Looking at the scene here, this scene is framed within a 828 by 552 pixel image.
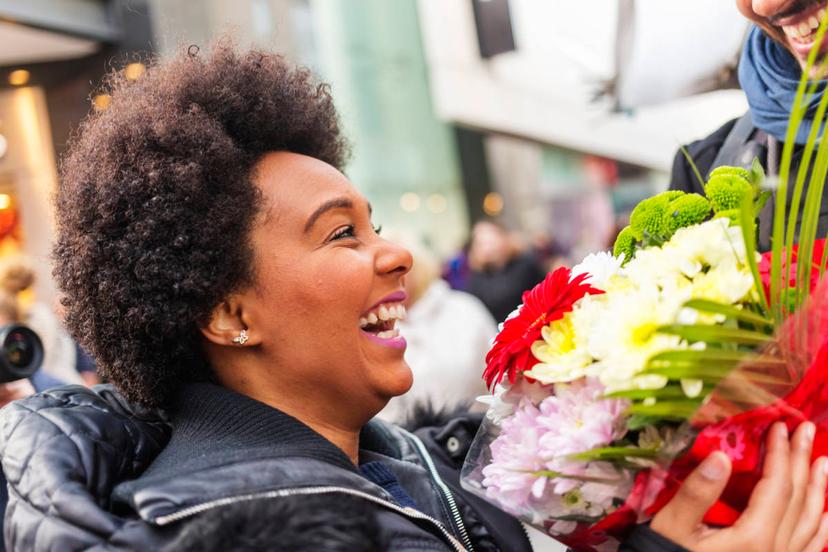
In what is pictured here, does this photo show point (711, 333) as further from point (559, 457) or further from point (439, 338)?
point (439, 338)

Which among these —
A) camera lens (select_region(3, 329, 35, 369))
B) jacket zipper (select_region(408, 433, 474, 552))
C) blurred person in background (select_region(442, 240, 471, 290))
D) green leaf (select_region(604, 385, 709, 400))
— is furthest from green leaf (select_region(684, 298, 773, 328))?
blurred person in background (select_region(442, 240, 471, 290))

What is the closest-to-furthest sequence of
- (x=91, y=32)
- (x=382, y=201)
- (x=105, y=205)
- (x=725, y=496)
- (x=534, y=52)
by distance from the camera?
(x=725, y=496), (x=105, y=205), (x=534, y=52), (x=91, y=32), (x=382, y=201)

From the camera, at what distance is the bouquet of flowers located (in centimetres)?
126

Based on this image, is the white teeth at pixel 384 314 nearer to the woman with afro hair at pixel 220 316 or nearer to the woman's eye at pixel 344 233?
the woman with afro hair at pixel 220 316

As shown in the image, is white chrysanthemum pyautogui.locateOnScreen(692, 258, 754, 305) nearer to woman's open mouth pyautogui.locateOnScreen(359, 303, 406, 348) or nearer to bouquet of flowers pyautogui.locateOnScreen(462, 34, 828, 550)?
bouquet of flowers pyautogui.locateOnScreen(462, 34, 828, 550)

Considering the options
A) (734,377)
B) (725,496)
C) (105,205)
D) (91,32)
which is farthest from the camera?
(91,32)

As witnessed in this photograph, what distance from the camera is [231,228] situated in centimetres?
178

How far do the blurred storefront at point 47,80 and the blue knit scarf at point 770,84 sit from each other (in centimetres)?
538

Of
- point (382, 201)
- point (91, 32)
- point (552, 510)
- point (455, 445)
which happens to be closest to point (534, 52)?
point (455, 445)

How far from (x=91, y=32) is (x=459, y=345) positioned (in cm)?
436

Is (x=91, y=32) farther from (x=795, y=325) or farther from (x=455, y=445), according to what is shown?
(x=795, y=325)

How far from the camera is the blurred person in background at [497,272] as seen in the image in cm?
682

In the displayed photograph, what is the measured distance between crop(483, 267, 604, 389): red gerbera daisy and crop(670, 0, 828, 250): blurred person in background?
1.99 ft

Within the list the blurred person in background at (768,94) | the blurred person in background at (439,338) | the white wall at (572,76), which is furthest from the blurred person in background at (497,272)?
the blurred person in background at (768,94)
